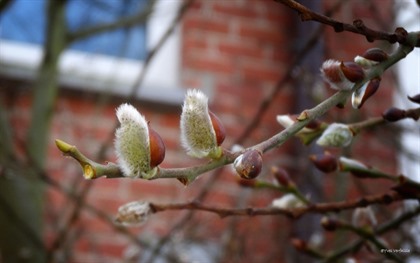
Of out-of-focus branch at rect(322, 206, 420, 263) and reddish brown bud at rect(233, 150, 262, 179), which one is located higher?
reddish brown bud at rect(233, 150, 262, 179)

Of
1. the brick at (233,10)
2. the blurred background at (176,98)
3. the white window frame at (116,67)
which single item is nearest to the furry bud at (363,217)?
the blurred background at (176,98)

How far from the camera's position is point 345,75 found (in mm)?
599

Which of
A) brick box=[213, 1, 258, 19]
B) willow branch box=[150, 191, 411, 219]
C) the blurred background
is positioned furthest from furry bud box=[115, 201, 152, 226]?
brick box=[213, 1, 258, 19]

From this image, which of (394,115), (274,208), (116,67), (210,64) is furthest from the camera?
(210,64)

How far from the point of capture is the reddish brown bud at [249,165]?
531 millimetres

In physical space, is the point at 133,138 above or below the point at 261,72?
above

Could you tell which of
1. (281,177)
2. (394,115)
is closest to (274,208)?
(281,177)

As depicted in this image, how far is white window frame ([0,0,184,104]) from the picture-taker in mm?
2246

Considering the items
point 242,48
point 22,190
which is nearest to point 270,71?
point 242,48

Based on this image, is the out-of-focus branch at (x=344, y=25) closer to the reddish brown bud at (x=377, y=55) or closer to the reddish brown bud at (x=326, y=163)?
the reddish brown bud at (x=377, y=55)

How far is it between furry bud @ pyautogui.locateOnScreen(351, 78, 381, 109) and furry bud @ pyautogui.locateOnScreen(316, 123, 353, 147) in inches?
2.9

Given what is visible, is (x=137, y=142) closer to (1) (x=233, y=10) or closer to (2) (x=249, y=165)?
(2) (x=249, y=165)

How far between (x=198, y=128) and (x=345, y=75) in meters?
0.13

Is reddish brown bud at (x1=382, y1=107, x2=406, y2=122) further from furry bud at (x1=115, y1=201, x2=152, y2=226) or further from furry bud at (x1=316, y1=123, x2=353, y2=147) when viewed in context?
furry bud at (x1=115, y1=201, x2=152, y2=226)
